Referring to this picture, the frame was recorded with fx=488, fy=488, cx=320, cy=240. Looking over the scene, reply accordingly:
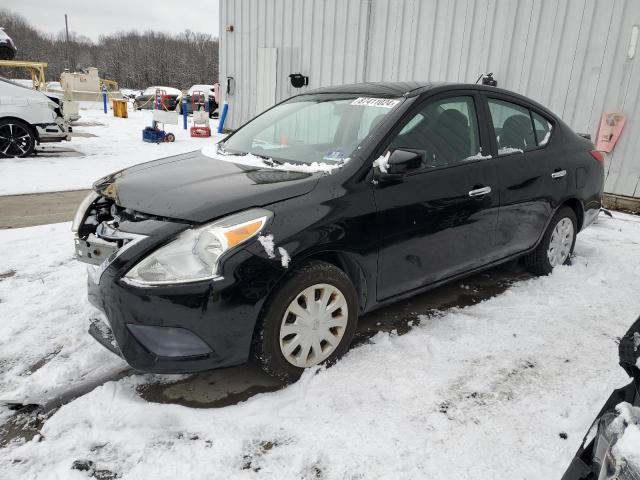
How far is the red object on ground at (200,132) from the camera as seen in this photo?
13.9m

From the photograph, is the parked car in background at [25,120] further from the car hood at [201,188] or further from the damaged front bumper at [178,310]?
the damaged front bumper at [178,310]

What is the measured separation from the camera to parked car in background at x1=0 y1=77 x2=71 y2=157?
8.86m

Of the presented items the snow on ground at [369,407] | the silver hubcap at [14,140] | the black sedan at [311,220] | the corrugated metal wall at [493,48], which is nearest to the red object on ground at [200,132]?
the corrugated metal wall at [493,48]

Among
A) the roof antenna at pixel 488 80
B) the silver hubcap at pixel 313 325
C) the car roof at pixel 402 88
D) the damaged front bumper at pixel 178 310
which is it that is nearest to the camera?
the damaged front bumper at pixel 178 310

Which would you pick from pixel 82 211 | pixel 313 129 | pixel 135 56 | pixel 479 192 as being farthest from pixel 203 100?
pixel 135 56

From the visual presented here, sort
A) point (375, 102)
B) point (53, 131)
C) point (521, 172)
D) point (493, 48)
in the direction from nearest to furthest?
point (375, 102)
point (521, 172)
point (493, 48)
point (53, 131)

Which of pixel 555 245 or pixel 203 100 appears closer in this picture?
pixel 555 245

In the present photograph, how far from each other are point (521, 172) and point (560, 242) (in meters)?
1.03

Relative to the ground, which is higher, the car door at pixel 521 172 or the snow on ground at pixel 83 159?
the car door at pixel 521 172

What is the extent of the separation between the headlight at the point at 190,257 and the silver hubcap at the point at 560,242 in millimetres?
3098

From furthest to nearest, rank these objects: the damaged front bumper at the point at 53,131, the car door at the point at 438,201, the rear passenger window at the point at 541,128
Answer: the damaged front bumper at the point at 53,131
the rear passenger window at the point at 541,128
the car door at the point at 438,201

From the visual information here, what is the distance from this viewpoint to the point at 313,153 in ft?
10.2

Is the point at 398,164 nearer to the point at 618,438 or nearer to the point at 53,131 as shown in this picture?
the point at 618,438

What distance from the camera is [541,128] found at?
4098 mm
